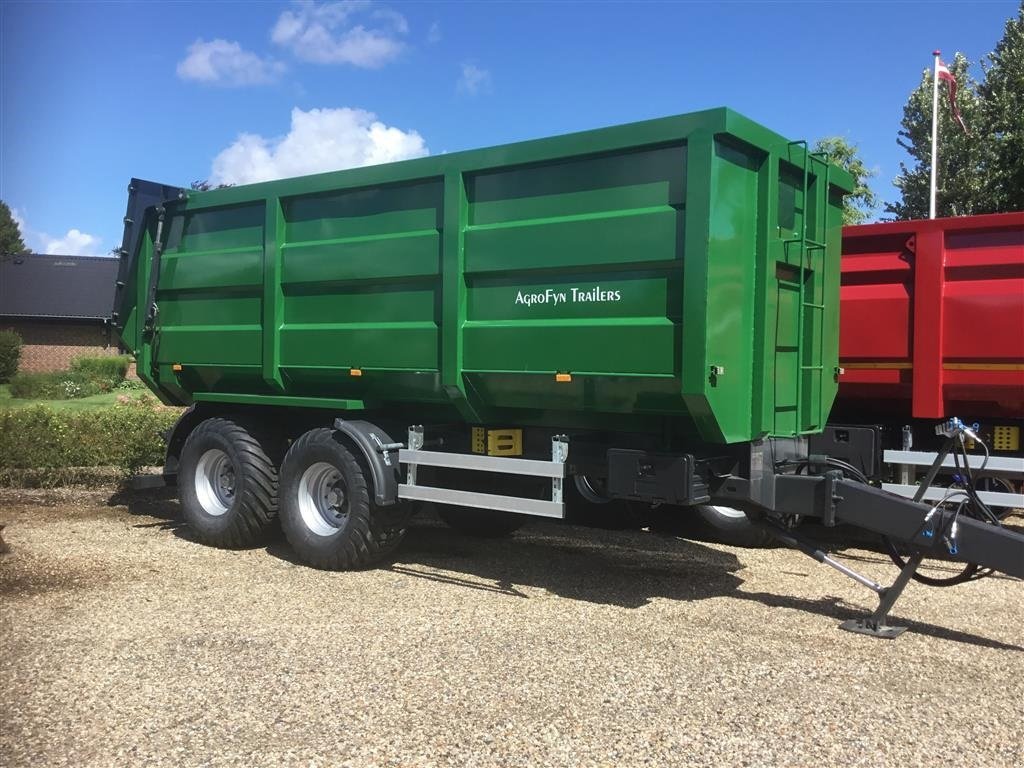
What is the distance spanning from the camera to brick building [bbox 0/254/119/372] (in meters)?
27.9

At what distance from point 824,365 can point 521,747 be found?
375 centimetres

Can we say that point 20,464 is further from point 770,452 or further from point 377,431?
point 770,452

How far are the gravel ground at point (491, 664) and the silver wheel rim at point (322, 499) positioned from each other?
372mm

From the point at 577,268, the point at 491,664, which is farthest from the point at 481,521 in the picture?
the point at 491,664

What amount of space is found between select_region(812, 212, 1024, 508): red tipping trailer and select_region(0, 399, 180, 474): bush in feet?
23.6

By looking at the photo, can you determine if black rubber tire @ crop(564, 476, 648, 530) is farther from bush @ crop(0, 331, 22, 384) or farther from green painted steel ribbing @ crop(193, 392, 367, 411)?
bush @ crop(0, 331, 22, 384)

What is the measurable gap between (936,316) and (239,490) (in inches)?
227

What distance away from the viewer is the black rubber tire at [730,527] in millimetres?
7621

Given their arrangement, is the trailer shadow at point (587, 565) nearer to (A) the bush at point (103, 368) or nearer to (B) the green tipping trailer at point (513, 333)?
(B) the green tipping trailer at point (513, 333)

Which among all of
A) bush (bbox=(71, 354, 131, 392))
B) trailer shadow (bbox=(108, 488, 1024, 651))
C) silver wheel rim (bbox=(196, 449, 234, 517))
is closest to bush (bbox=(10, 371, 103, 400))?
bush (bbox=(71, 354, 131, 392))

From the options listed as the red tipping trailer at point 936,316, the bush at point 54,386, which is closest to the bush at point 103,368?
the bush at point 54,386

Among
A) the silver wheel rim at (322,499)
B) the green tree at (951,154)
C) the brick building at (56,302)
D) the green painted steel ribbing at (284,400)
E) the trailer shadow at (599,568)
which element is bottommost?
the trailer shadow at (599,568)

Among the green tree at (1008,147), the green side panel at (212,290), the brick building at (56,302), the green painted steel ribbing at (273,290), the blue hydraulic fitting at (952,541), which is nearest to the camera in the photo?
the blue hydraulic fitting at (952,541)

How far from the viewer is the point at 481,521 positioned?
26.8 feet
